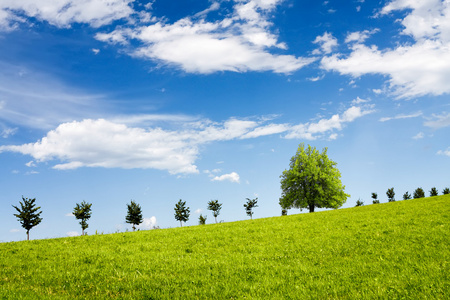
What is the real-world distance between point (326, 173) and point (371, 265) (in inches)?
2131

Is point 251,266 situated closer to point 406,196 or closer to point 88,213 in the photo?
point 88,213

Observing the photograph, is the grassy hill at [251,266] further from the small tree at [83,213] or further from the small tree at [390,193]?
the small tree at [390,193]

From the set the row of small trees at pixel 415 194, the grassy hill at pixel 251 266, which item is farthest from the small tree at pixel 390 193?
the grassy hill at pixel 251 266

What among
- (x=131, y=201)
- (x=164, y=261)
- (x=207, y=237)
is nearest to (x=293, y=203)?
A: (x=131, y=201)

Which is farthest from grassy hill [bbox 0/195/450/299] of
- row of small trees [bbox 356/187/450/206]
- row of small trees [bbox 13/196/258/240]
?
row of small trees [bbox 356/187/450/206]

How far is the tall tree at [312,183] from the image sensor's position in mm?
61875

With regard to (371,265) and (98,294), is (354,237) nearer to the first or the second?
(371,265)

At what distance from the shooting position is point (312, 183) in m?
62.6

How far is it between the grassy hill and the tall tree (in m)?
40.7

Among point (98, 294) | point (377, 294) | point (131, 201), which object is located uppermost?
point (131, 201)

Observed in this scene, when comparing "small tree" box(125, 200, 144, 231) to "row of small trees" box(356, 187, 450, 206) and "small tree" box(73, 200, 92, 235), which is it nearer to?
"small tree" box(73, 200, 92, 235)

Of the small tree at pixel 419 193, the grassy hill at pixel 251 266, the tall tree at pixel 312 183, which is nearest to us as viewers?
the grassy hill at pixel 251 266

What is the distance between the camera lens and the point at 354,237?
1800 cm

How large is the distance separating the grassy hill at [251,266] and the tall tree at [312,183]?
40.7 m
